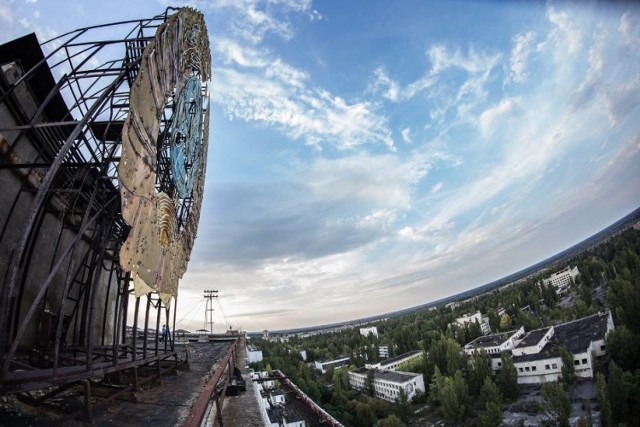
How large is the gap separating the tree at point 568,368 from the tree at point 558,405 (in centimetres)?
849

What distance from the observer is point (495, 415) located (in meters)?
27.9

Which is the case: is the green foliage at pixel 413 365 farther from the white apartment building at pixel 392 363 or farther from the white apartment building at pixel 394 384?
the white apartment building at pixel 394 384

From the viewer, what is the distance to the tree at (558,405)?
2577cm

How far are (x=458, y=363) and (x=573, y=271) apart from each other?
251ft

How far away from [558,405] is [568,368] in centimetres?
1332

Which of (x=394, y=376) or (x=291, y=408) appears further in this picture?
(x=394, y=376)

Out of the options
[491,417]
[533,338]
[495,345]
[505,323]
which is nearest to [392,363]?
[495,345]

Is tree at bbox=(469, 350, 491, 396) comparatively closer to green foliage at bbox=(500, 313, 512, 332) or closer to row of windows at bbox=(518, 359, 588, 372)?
row of windows at bbox=(518, 359, 588, 372)

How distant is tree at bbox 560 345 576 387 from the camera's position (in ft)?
119

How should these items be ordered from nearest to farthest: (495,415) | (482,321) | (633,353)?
(495,415)
(633,353)
(482,321)

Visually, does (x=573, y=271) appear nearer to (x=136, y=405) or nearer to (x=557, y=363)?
(x=557, y=363)

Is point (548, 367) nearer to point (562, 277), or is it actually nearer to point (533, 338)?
point (533, 338)

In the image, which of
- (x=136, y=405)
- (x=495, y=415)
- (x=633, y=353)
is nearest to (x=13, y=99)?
(x=136, y=405)

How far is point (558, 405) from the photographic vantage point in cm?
2645
